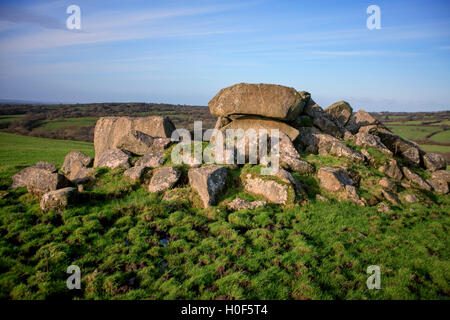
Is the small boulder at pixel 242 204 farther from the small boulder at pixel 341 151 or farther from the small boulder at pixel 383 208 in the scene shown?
the small boulder at pixel 341 151

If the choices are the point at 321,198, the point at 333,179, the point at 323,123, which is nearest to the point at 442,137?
the point at 323,123

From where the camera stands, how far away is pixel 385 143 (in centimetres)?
2216

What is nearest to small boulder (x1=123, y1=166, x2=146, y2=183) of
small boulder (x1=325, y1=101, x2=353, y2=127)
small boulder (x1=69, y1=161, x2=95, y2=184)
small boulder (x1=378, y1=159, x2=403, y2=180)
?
small boulder (x1=69, y1=161, x2=95, y2=184)

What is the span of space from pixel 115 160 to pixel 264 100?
1210 centimetres

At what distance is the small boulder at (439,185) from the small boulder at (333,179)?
7251 millimetres

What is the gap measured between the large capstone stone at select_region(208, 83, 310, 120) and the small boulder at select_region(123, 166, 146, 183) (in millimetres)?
8626

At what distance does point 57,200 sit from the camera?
37.5 ft

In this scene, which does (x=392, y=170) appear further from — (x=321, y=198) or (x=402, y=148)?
(x=321, y=198)

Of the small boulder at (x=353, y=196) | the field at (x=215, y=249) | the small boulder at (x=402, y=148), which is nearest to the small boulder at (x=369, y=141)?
the small boulder at (x=402, y=148)

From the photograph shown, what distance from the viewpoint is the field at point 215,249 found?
24.2 feet

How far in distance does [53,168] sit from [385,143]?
1104 inches

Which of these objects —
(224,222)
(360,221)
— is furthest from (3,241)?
(360,221)
